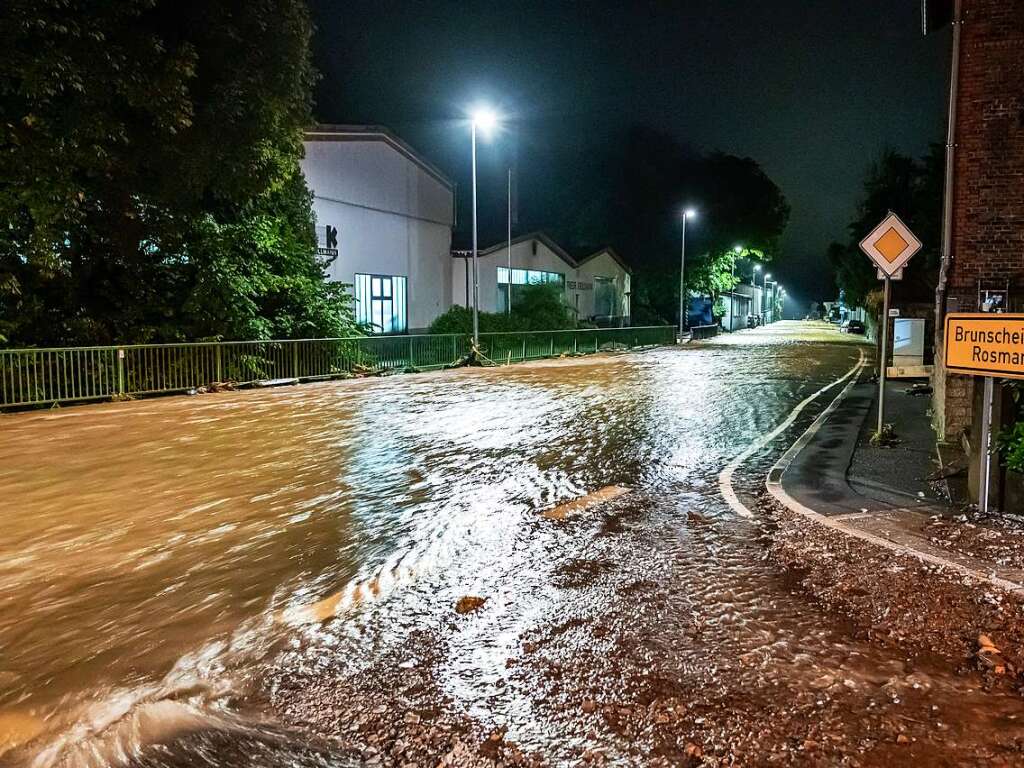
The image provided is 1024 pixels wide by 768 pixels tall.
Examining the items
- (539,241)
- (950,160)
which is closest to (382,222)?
(539,241)

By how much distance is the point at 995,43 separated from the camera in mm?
11055

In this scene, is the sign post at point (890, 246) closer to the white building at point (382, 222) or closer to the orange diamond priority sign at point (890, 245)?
the orange diamond priority sign at point (890, 245)

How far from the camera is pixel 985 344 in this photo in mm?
6949

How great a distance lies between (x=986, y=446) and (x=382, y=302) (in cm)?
2783

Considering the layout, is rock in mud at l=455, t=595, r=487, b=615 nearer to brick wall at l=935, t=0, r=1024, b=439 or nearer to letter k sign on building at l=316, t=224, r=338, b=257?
brick wall at l=935, t=0, r=1024, b=439

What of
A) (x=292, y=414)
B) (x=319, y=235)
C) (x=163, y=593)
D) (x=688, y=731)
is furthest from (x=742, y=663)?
(x=319, y=235)

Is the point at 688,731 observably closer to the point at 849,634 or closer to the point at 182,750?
the point at 849,634

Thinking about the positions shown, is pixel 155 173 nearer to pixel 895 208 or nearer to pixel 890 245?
pixel 890 245

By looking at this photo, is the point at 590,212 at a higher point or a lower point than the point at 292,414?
higher

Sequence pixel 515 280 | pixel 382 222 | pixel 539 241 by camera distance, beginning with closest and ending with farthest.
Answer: pixel 382 222 → pixel 515 280 → pixel 539 241

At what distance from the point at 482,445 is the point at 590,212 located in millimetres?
55993

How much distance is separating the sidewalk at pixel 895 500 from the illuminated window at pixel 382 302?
2205 centimetres

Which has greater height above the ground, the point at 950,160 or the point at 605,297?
the point at 950,160

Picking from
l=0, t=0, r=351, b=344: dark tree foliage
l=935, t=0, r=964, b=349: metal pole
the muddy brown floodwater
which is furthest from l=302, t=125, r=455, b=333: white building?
the muddy brown floodwater
